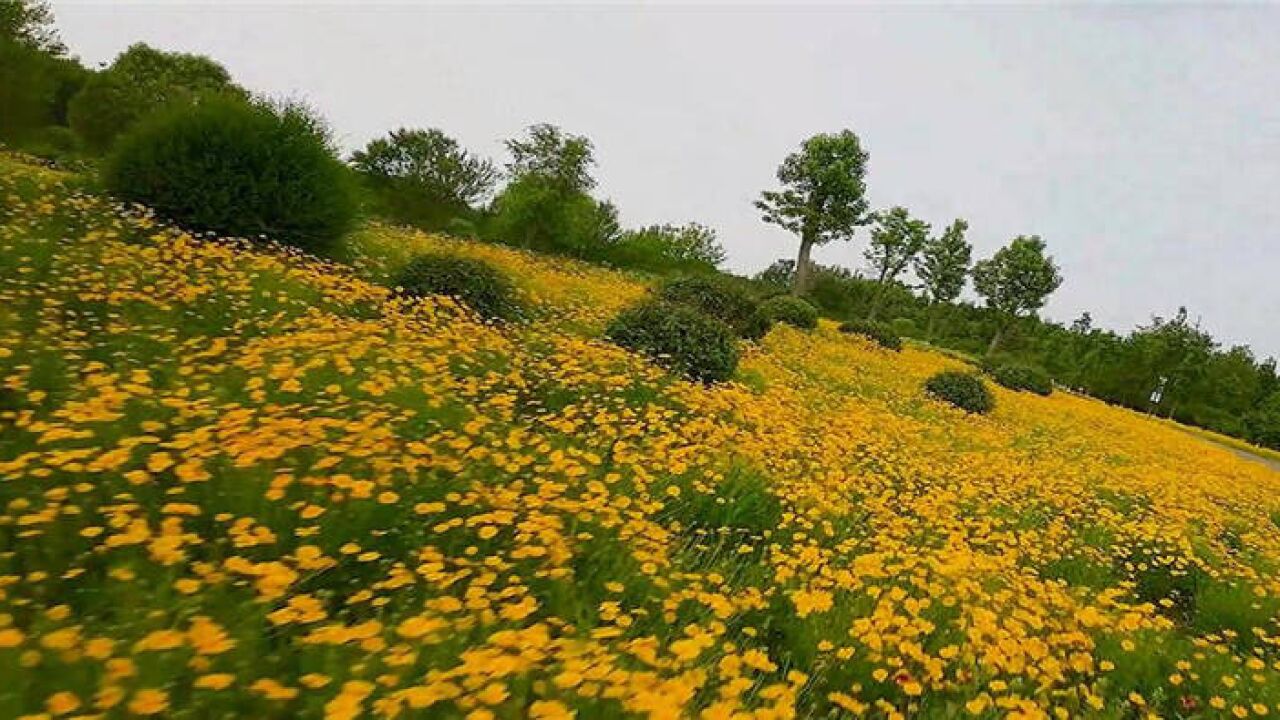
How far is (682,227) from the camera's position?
2008 inches

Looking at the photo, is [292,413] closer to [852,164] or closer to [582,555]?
[582,555]

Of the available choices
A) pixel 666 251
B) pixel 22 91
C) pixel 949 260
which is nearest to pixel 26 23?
pixel 22 91

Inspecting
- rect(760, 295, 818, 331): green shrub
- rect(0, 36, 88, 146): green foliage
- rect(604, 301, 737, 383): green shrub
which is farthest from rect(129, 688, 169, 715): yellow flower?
rect(0, 36, 88, 146): green foliage

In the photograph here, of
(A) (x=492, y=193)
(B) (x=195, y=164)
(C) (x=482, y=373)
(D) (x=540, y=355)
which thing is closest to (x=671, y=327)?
(D) (x=540, y=355)

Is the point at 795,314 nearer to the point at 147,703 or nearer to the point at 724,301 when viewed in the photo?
the point at 724,301

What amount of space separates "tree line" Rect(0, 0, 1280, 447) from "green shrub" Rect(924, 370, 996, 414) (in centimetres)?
1208

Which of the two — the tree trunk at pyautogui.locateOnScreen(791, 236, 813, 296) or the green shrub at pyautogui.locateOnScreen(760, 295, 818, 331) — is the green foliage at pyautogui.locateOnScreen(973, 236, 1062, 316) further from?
the green shrub at pyautogui.locateOnScreen(760, 295, 818, 331)

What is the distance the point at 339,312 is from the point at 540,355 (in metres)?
2.21

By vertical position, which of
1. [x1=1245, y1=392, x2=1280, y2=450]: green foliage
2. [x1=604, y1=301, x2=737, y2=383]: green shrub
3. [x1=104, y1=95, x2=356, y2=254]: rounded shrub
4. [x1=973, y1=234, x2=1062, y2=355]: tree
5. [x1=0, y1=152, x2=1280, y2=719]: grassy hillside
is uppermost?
[x1=973, y1=234, x2=1062, y2=355]: tree

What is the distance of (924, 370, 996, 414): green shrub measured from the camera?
14.4m

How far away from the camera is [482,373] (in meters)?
6.47

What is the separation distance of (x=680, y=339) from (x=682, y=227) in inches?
1692

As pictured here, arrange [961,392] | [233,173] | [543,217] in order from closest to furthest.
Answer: [233,173] → [961,392] → [543,217]

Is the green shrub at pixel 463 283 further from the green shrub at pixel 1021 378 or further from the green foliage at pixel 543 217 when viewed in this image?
the green foliage at pixel 543 217
